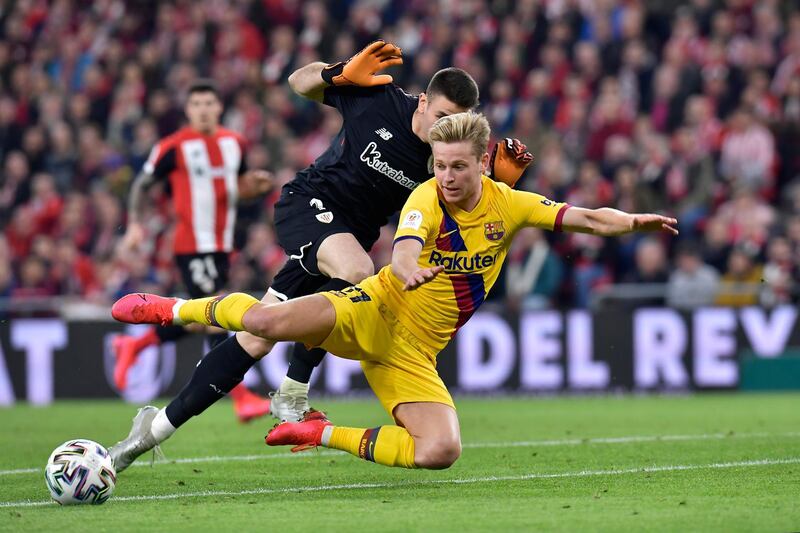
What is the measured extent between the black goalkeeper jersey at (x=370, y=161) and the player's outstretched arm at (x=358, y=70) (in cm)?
10

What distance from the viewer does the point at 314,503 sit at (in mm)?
6430

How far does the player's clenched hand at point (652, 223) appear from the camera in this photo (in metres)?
6.55

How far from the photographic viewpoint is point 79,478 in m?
6.45

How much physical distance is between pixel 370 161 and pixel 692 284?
779cm

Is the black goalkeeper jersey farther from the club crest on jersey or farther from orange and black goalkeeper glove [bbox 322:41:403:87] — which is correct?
the club crest on jersey

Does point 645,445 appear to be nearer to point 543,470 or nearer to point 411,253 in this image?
point 543,470

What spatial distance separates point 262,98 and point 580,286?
6255mm

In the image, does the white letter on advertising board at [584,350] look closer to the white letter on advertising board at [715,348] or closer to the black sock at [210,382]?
the white letter on advertising board at [715,348]

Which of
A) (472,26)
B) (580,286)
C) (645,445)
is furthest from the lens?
(472,26)

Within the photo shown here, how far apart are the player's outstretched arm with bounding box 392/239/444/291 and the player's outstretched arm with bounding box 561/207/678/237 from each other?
843mm

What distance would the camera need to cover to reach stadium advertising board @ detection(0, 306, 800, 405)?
14.7m

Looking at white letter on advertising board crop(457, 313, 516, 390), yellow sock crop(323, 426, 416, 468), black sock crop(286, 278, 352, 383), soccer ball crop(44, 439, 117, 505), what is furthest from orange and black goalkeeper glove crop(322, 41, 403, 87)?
white letter on advertising board crop(457, 313, 516, 390)

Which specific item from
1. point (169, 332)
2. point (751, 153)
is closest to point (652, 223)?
point (169, 332)

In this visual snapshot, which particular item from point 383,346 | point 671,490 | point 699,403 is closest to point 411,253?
point 383,346
